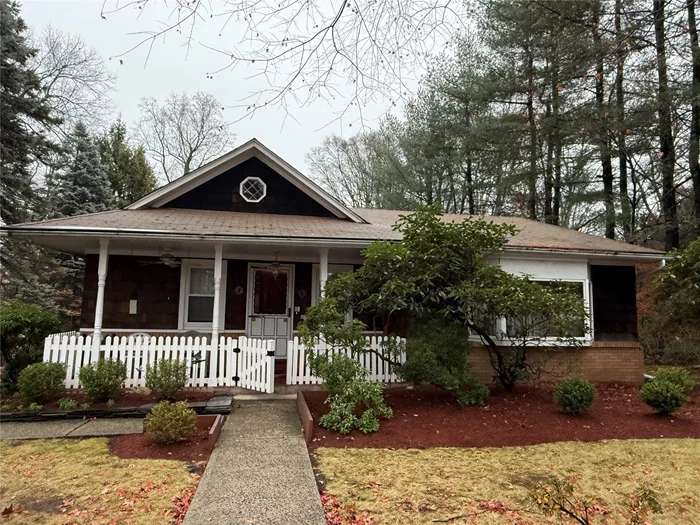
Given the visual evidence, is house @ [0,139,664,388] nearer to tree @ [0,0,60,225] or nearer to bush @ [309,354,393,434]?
bush @ [309,354,393,434]

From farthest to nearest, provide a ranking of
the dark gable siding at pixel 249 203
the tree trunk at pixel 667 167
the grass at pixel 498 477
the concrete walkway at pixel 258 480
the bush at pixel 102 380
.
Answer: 1. the tree trunk at pixel 667 167
2. the dark gable siding at pixel 249 203
3. the bush at pixel 102 380
4. the grass at pixel 498 477
5. the concrete walkway at pixel 258 480

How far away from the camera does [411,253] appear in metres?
7.09

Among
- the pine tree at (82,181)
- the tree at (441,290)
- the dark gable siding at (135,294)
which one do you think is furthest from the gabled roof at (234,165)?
the pine tree at (82,181)

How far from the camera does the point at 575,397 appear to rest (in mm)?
6688

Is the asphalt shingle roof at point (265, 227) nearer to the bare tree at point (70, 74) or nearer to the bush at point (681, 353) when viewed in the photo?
the bush at point (681, 353)

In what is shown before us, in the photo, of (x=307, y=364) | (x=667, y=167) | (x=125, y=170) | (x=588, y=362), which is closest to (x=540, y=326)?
(x=588, y=362)

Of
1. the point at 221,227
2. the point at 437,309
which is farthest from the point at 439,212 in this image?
the point at 221,227

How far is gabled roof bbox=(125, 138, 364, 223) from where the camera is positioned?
1076 centimetres

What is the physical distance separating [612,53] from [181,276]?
9.09 m

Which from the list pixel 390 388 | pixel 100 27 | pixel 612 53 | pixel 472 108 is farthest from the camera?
pixel 472 108

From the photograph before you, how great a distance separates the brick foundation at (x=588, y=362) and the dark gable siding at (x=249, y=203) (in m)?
5.43

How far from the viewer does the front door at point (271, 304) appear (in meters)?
10.2

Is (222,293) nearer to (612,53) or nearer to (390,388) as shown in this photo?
(390,388)

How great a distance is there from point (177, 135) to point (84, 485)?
28859mm
